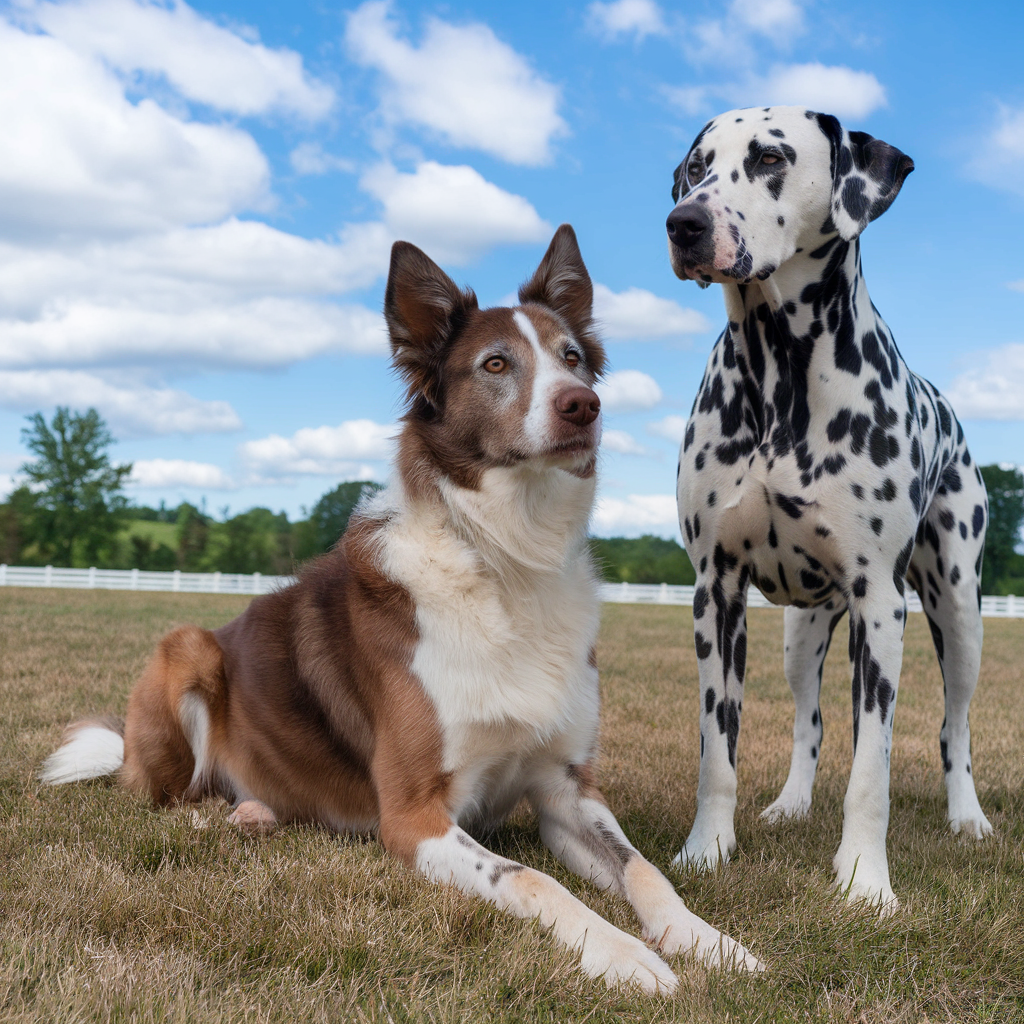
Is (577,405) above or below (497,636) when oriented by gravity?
above

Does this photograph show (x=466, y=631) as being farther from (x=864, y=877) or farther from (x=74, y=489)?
(x=74, y=489)

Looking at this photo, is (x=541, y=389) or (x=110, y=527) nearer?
(x=541, y=389)

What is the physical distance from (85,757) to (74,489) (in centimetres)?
5204

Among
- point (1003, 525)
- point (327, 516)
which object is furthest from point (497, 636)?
point (1003, 525)

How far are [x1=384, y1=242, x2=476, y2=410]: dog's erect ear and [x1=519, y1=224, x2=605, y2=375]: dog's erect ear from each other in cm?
43

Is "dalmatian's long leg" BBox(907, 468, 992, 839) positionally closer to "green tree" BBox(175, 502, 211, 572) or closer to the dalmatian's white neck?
the dalmatian's white neck

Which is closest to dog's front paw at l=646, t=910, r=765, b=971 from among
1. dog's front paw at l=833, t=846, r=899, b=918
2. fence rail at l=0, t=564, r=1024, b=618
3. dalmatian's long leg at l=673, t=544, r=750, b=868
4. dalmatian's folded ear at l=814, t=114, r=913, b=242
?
dog's front paw at l=833, t=846, r=899, b=918

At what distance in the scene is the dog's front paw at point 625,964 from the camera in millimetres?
2652

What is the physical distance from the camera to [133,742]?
4.54 meters

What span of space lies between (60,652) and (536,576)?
8.22 meters

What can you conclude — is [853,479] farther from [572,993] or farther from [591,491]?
[572,993]

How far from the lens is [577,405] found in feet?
11.0

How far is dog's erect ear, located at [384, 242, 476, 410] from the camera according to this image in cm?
370

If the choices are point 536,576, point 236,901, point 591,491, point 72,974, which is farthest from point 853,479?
point 72,974
